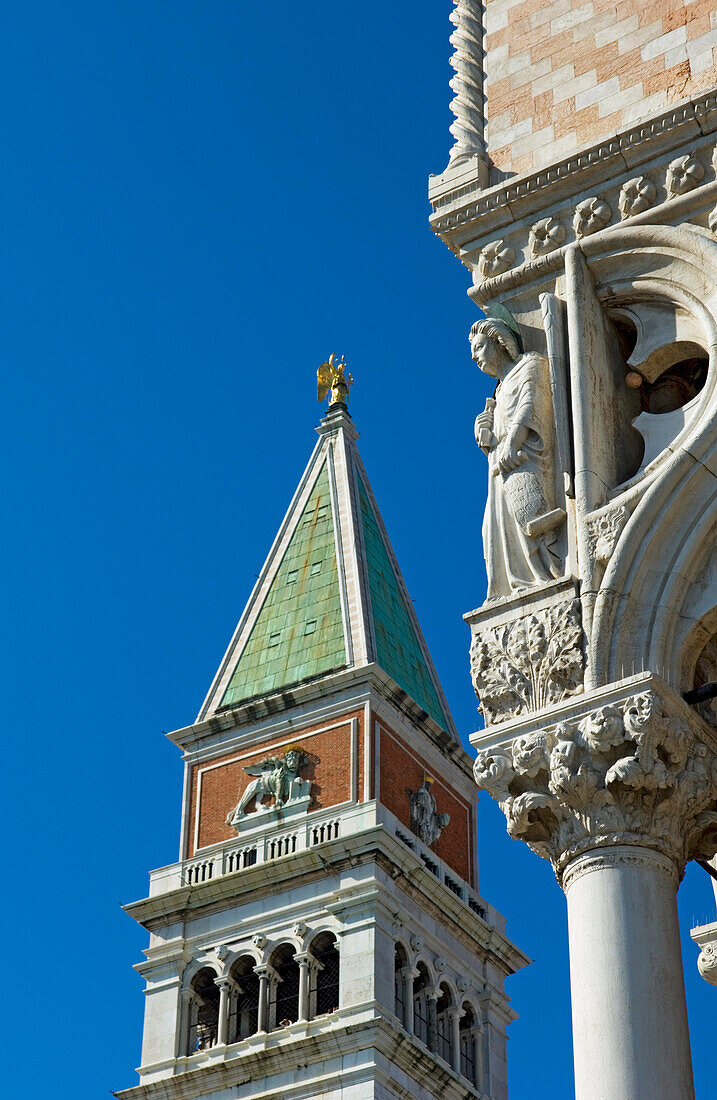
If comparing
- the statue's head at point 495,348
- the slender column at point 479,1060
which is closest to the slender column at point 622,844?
the statue's head at point 495,348

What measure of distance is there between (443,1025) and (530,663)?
41.5m

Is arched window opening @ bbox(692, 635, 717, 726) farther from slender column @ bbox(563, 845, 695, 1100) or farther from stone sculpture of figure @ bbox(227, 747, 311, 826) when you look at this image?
stone sculpture of figure @ bbox(227, 747, 311, 826)

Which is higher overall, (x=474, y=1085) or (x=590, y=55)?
(x=474, y=1085)

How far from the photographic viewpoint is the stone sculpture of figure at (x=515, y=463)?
491 inches

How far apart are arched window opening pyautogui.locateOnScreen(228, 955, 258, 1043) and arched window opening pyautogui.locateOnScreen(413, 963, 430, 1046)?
370 cm

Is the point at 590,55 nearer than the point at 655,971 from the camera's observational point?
No

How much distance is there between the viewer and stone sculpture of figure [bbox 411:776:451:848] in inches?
2115

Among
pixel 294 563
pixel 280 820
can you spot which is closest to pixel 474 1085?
pixel 280 820

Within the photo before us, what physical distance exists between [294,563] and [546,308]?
4612 centimetres

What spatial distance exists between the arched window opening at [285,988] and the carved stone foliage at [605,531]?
39.5 meters

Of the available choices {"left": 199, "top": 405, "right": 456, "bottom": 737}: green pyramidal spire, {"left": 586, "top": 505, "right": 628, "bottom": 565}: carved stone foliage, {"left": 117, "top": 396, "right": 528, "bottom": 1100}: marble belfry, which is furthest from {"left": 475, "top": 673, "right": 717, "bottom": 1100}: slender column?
{"left": 199, "top": 405, "right": 456, "bottom": 737}: green pyramidal spire

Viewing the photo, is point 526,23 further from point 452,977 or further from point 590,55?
point 452,977

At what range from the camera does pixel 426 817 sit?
2128 inches

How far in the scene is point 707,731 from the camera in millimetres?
11836
